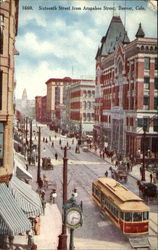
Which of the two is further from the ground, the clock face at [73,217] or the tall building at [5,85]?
the tall building at [5,85]

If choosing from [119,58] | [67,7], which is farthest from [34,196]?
[119,58]

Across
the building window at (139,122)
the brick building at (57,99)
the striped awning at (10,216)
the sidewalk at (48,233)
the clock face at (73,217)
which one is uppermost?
the brick building at (57,99)

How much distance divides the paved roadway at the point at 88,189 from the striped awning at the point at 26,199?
111 inches

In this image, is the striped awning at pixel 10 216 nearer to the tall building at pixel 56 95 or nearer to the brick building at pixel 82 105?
the brick building at pixel 82 105

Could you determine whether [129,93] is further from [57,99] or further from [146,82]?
[57,99]

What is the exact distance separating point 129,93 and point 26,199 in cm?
2789

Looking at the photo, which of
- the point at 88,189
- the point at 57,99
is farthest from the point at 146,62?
the point at 57,99

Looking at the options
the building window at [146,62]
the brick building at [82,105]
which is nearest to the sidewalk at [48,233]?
the building window at [146,62]

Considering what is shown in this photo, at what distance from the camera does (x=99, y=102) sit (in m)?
53.2

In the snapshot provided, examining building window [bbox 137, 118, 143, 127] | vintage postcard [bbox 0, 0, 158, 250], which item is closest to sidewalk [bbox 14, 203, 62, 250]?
vintage postcard [bbox 0, 0, 158, 250]

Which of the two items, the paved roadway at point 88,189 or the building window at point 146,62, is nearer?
the paved roadway at point 88,189

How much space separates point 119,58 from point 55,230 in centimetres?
2962

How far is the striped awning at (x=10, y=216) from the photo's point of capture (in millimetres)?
13117

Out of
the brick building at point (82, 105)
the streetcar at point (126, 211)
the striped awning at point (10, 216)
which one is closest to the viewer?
the striped awning at point (10, 216)
